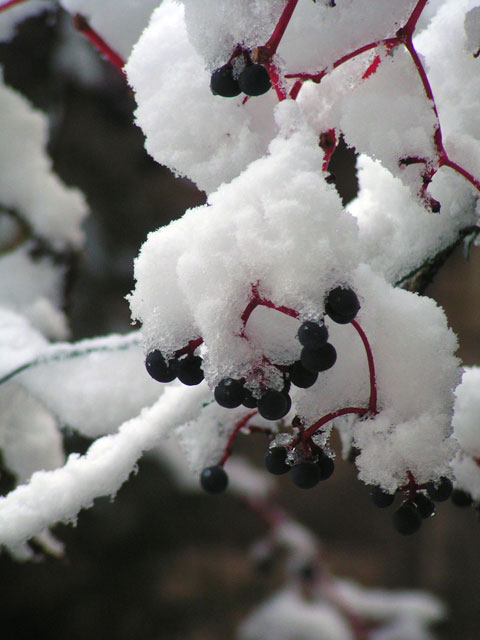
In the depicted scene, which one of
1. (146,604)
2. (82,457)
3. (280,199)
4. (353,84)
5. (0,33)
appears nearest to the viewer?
(280,199)

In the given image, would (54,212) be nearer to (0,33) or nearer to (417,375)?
(0,33)

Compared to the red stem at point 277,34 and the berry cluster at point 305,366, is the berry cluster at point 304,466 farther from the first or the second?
the red stem at point 277,34

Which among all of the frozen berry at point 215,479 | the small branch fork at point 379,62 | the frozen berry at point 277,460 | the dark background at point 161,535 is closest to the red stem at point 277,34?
the small branch fork at point 379,62

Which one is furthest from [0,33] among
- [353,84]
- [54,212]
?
[353,84]

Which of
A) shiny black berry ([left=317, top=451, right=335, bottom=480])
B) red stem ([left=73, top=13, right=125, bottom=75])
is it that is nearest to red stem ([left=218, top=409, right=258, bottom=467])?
shiny black berry ([left=317, top=451, right=335, bottom=480])

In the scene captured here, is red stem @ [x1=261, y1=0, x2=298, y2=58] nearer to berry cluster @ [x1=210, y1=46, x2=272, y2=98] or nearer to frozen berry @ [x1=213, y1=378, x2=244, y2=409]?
berry cluster @ [x1=210, y1=46, x2=272, y2=98]

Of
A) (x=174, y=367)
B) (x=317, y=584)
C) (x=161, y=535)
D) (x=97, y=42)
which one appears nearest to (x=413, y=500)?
(x=174, y=367)
